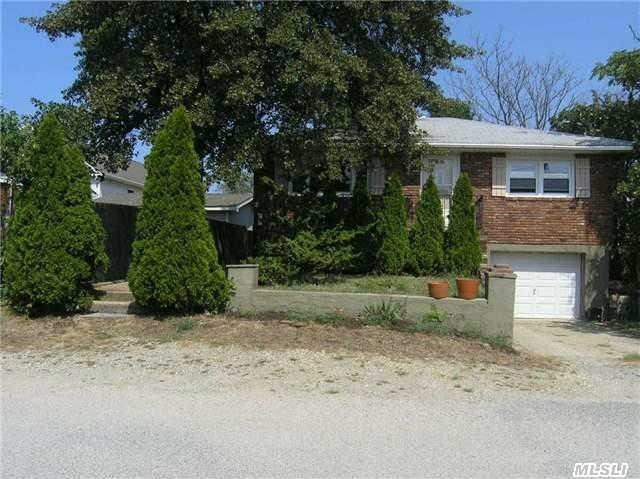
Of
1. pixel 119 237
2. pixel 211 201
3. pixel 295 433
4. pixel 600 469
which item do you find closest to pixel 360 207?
pixel 119 237

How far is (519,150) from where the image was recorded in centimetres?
1603

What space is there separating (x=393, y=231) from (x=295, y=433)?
9.52m

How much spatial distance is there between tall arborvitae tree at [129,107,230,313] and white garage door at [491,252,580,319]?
30.7 ft

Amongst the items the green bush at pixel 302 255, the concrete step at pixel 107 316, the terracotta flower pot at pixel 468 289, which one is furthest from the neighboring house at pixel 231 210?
the terracotta flower pot at pixel 468 289

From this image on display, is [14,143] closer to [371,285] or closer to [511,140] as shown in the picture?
[371,285]

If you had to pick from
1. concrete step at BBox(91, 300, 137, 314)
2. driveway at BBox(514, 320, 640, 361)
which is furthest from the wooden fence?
driveway at BBox(514, 320, 640, 361)

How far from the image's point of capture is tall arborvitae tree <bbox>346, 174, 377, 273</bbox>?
14422 mm

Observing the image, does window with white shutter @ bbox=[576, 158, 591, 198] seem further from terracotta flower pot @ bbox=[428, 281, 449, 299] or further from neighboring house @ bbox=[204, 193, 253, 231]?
neighboring house @ bbox=[204, 193, 253, 231]

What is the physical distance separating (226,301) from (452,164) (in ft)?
27.9

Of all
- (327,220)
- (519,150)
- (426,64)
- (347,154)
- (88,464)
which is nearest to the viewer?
(88,464)

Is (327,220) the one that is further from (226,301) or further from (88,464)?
(88,464)

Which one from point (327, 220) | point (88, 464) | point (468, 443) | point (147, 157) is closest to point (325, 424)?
point (468, 443)

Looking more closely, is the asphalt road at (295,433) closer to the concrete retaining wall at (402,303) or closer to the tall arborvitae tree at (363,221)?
the concrete retaining wall at (402,303)

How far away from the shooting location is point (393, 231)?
14523mm
